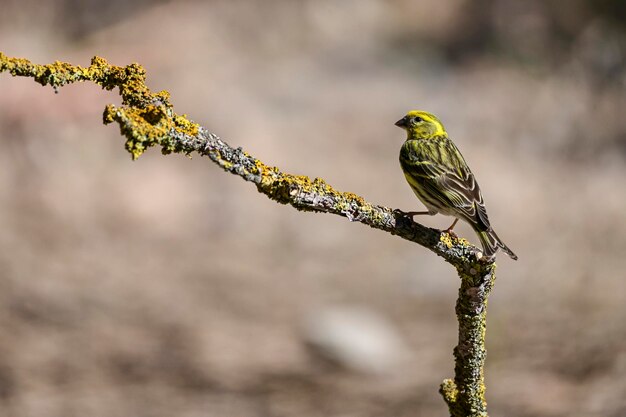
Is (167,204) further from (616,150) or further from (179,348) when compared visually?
(616,150)

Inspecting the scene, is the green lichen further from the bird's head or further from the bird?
the bird's head

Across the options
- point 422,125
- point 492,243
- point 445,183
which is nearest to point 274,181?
point 492,243

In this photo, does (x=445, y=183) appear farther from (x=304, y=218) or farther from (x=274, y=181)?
(x=304, y=218)

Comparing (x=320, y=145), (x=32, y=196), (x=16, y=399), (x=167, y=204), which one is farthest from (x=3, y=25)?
(x=16, y=399)

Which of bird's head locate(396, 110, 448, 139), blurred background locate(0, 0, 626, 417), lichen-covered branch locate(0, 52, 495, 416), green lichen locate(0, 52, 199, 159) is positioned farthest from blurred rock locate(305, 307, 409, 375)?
green lichen locate(0, 52, 199, 159)

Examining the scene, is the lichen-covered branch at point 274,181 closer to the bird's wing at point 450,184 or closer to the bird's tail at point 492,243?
the bird's tail at point 492,243

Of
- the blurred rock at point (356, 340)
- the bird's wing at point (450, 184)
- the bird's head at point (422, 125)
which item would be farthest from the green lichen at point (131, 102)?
the blurred rock at point (356, 340)

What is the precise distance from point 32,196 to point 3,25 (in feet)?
9.97

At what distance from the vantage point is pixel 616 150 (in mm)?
11180

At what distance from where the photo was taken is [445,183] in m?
4.75

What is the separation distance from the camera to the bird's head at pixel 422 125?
5422mm

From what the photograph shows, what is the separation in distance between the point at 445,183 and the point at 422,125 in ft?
2.65

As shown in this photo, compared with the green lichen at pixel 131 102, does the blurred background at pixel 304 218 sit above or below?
above

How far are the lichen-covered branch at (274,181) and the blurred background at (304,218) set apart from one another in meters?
3.59
